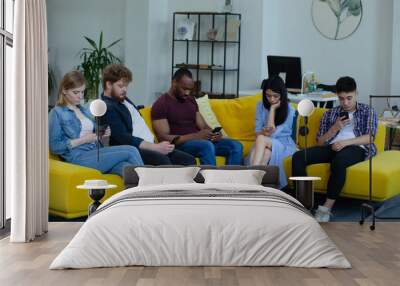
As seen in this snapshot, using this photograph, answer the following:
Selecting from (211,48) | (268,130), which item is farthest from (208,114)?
(211,48)

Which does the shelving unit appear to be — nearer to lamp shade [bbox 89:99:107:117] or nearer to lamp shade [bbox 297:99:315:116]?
lamp shade [bbox 297:99:315:116]

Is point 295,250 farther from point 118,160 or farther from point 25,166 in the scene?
point 118,160

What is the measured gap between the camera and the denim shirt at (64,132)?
673cm

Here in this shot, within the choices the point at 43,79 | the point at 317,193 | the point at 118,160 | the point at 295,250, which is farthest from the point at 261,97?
the point at 295,250

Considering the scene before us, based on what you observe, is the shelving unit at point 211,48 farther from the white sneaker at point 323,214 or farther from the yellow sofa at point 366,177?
the white sneaker at point 323,214

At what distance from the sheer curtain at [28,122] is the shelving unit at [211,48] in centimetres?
558

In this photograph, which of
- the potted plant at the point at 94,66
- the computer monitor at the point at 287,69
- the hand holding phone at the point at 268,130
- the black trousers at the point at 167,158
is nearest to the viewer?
the black trousers at the point at 167,158

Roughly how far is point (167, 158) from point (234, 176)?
1.06 metres

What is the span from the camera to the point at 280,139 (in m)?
7.36

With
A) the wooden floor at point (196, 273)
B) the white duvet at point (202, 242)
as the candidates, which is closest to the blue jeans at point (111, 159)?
the wooden floor at point (196, 273)

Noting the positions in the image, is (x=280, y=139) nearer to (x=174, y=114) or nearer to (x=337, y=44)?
(x=174, y=114)

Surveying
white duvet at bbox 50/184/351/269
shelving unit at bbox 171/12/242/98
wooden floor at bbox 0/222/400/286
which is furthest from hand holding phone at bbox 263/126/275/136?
shelving unit at bbox 171/12/242/98

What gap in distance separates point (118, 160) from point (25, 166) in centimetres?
141

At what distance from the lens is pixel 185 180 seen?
244 inches
